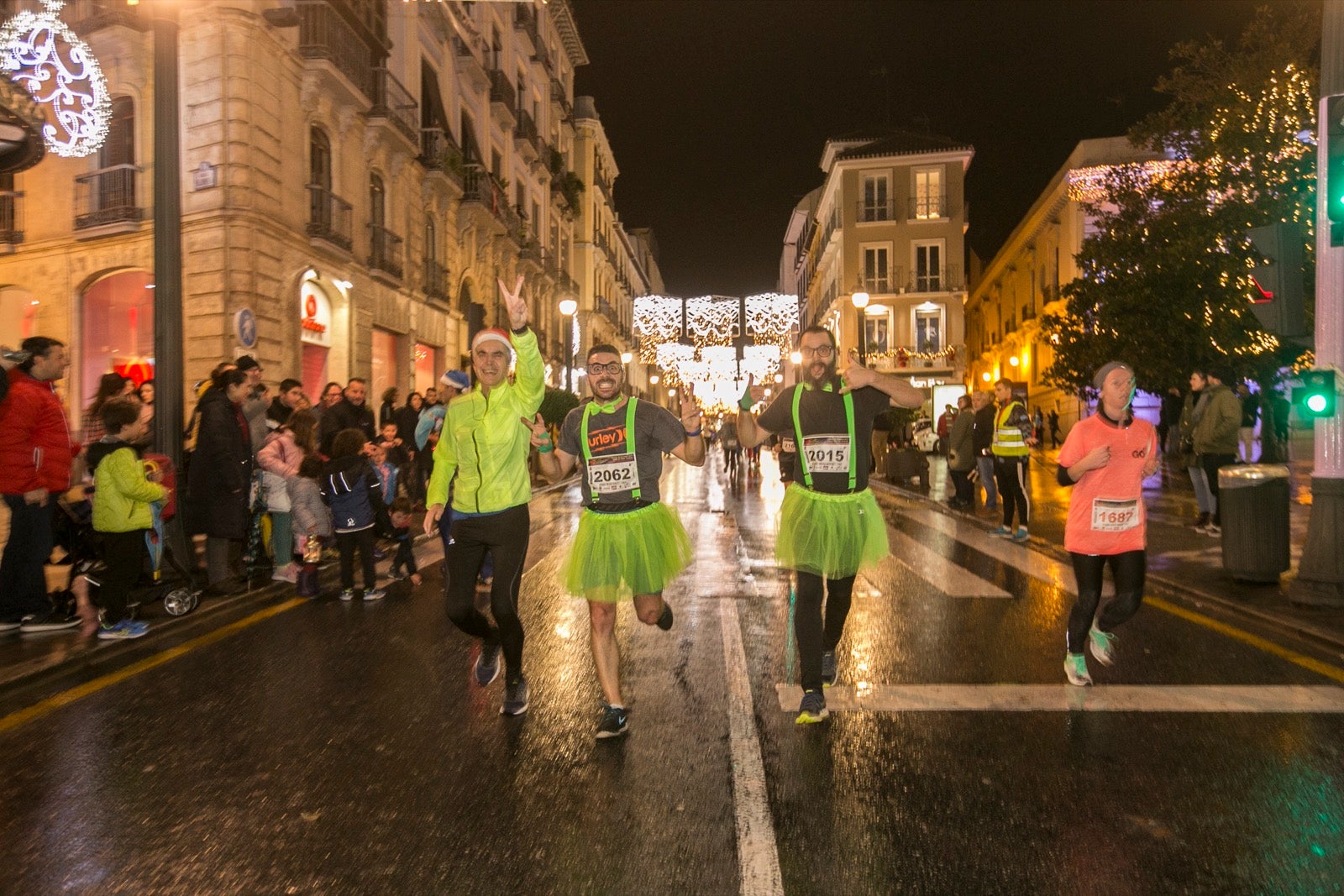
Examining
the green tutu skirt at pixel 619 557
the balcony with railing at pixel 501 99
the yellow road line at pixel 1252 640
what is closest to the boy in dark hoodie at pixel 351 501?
the green tutu skirt at pixel 619 557

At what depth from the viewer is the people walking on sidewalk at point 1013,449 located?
11312mm

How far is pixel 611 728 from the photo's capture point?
4.46 m

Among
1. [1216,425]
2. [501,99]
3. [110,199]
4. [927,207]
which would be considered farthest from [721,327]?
[927,207]

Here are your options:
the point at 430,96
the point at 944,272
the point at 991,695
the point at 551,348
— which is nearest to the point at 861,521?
the point at 991,695

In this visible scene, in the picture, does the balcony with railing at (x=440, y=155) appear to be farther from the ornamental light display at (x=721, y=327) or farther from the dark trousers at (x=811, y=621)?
the dark trousers at (x=811, y=621)

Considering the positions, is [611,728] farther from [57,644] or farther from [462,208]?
[462,208]

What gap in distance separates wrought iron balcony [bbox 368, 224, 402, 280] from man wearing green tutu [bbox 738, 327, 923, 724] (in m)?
18.4

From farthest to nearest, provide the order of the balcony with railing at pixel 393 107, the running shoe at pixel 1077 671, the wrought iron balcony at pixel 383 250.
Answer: the wrought iron balcony at pixel 383 250
the balcony with railing at pixel 393 107
the running shoe at pixel 1077 671

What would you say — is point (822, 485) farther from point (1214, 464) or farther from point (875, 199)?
point (875, 199)

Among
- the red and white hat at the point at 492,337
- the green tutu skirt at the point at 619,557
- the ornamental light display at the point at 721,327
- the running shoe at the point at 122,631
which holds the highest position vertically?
the ornamental light display at the point at 721,327

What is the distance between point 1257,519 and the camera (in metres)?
7.86

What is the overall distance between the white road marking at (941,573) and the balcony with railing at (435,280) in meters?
16.7

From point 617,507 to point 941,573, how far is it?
561 centimetres

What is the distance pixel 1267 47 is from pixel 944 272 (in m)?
30.1
